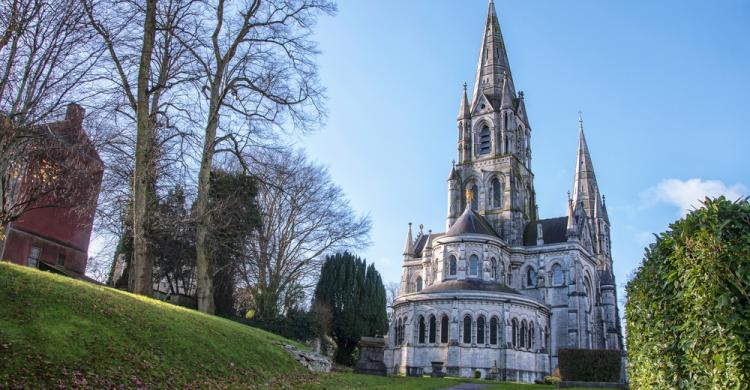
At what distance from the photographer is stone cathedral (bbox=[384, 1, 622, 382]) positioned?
140 ft

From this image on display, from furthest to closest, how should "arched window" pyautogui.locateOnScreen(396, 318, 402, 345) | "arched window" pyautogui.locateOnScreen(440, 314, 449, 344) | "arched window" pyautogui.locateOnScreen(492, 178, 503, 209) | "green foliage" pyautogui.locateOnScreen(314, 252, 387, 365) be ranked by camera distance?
1. "arched window" pyautogui.locateOnScreen(492, 178, 503, 209)
2. "arched window" pyautogui.locateOnScreen(396, 318, 402, 345)
3. "green foliage" pyautogui.locateOnScreen(314, 252, 387, 365)
4. "arched window" pyautogui.locateOnScreen(440, 314, 449, 344)

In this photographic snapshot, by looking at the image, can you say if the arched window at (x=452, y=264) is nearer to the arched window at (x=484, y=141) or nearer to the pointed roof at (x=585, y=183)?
the arched window at (x=484, y=141)

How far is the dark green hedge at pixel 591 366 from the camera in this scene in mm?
26875

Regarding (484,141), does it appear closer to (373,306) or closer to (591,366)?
(373,306)

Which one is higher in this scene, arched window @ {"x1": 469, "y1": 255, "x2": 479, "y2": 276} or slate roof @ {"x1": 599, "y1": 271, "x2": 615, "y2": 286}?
slate roof @ {"x1": 599, "y1": 271, "x2": 615, "y2": 286}

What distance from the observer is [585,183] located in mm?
75938

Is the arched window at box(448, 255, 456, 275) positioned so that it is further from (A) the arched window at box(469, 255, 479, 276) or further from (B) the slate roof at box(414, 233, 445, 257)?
(B) the slate roof at box(414, 233, 445, 257)

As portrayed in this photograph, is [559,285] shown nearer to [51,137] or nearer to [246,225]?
[246,225]

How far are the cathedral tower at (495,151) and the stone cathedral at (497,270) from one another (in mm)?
110

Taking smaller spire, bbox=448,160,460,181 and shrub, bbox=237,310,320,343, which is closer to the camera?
shrub, bbox=237,310,320,343

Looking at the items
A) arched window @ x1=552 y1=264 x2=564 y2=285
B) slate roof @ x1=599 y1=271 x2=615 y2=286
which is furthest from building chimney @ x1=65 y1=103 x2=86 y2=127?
slate roof @ x1=599 y1=271 x2=615 y2=286

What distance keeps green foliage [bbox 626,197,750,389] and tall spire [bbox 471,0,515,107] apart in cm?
5436

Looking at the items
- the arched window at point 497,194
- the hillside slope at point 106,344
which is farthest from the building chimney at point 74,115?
the arched window at point 497,194

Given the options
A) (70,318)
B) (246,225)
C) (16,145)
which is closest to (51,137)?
(16,145)
